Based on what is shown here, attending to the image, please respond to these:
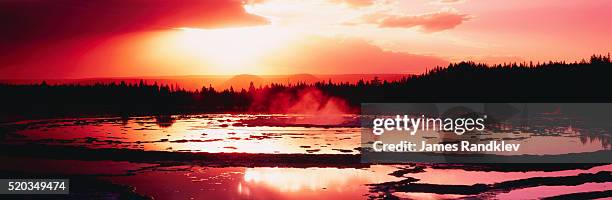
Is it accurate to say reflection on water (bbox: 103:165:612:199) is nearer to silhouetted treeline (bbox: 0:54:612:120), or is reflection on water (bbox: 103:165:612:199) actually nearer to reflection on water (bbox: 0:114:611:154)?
reflection on water (bbox: 0:114:611:154)

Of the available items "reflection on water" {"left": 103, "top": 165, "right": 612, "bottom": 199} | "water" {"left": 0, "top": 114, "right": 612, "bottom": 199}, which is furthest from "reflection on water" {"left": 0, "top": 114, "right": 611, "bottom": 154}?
"reflection on water" {"left": 103, "top": 165, "right": 612, "bottom": 199}

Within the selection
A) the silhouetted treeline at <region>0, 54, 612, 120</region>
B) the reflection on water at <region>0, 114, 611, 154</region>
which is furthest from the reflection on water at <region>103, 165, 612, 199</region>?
the silhouetted treeline at <region>0, 54, 612, 120</region>

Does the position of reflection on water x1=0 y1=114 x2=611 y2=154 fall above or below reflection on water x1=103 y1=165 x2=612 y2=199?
above

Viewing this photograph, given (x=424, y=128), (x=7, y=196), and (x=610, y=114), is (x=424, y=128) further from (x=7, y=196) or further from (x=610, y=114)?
(x=7, y=196)

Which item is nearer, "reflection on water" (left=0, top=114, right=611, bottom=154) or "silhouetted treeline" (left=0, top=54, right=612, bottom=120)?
"reflection on water" (left=0, top=114, right=611, bottom=154)

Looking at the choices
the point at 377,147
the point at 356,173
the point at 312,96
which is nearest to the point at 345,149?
the point at 377,147

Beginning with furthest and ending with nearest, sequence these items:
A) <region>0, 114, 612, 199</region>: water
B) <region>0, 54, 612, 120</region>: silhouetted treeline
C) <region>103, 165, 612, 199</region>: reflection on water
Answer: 1. <region>0, 54, 612, 120</region>: silhouetted treeline
2. <region>0, 114, 612, 199</region>: water
3. <region>103, 165, 612, 199</region>: reflection on water

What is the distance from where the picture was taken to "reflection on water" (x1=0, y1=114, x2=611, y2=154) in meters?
19.9
